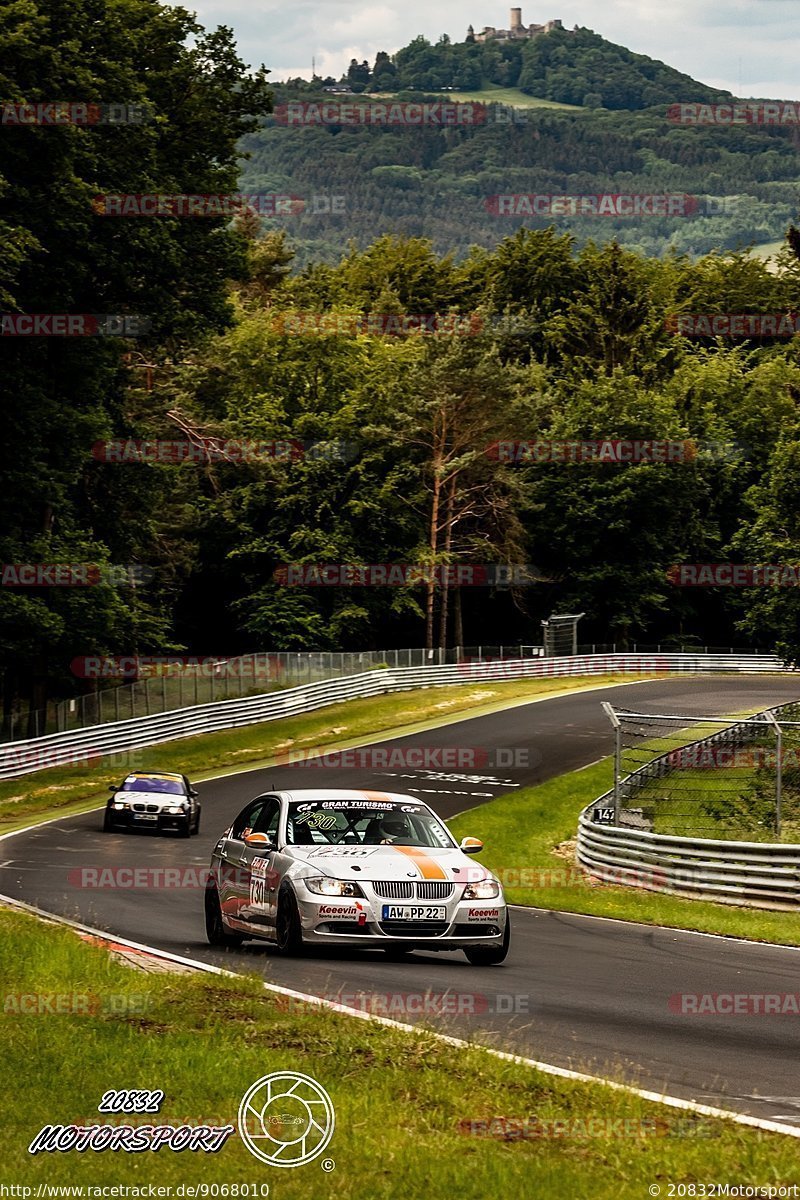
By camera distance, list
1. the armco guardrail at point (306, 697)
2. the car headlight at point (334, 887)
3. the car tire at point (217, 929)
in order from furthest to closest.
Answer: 1. the armco guardrail at point (306, 697)
2. the car tire at point (217, 929)
3. the car headlight at point (334, 887)

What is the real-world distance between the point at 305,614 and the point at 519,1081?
68101 mm

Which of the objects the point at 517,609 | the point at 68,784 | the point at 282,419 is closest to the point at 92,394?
the point at 68,784

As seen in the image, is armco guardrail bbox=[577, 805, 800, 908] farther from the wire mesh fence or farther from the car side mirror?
the car side mirror

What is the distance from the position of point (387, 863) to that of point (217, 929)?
2.25m

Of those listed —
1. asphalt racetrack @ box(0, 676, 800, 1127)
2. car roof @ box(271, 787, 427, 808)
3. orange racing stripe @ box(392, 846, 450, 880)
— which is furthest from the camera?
car roof @ box(271, 787, 427, 808)

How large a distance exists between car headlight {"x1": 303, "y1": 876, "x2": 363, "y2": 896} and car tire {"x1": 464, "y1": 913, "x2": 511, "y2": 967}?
139cm

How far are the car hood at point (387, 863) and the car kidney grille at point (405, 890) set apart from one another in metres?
0.06

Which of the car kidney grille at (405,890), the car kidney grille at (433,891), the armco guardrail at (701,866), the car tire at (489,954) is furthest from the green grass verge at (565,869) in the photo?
the car kidney grille at (405,890)

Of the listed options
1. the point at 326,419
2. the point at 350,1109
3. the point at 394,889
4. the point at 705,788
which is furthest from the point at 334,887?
the point at 326,419

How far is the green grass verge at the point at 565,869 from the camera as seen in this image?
69.2ft

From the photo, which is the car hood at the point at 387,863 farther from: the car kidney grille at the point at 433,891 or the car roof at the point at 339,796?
the car roof at the point at 339,796

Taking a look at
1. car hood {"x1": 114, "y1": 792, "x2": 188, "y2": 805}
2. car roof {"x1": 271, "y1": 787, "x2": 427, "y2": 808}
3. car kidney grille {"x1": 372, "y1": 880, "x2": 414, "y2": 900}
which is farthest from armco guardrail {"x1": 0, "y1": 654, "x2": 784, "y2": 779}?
car kidney grille {"x1": 372, "y1": 880, "x2": 414, "y2": 900}

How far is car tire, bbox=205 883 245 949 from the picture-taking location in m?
16.1

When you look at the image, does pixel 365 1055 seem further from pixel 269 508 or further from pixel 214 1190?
pixel 269 508
